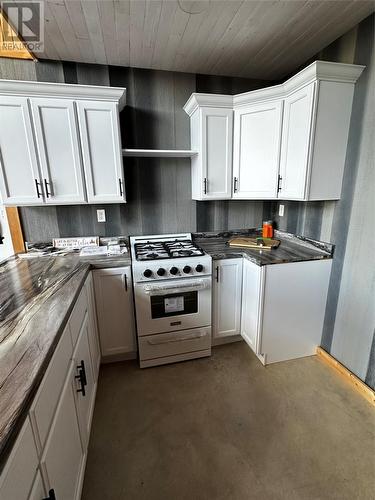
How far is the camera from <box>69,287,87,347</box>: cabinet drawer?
130cm

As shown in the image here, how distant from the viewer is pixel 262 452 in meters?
1.45

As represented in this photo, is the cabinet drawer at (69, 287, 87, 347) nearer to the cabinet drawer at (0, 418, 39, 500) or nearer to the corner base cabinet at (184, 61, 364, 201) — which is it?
the cabinet drawer at (0, 418, 39, 500)

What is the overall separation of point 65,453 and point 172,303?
1.17m

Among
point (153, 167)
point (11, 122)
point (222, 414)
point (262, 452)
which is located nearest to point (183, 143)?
point (153, 167)

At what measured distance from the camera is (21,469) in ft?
2.10

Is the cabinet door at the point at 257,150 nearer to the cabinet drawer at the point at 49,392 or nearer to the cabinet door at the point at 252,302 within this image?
the cabinet door at the point at 252,302

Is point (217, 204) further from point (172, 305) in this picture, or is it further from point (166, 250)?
point (172, 305)

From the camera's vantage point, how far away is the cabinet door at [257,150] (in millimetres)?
2115

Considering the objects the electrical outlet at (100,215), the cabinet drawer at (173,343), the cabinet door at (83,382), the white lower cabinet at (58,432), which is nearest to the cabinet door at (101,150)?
the electrical outlet at (100,215)

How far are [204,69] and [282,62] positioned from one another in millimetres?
690

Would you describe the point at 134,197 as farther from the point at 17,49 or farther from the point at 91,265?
the point at 17,49

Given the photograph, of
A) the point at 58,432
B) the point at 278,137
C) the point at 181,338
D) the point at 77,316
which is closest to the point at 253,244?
the point at 278,137

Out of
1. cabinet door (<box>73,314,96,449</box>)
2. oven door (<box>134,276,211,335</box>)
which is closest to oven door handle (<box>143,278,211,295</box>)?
oven door (<box>134,276,211,335</box>)

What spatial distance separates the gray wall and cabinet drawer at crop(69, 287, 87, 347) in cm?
98
